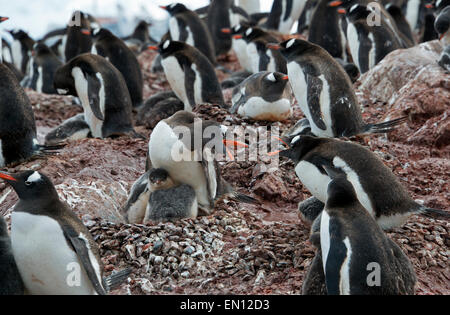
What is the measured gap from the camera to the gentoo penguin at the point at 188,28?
→ 11609 millimetres

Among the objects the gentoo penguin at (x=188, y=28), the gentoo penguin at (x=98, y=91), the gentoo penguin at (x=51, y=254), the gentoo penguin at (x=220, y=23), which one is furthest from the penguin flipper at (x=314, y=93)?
the gentoo penguin at (x=220, y=23)

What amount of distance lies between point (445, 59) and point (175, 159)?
3959mm

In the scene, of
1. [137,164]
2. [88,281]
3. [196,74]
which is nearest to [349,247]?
[88,281]

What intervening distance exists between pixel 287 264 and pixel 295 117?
11.3ft

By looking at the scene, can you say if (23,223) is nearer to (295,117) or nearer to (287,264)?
(287,264)

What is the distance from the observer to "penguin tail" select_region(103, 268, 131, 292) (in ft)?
13.4

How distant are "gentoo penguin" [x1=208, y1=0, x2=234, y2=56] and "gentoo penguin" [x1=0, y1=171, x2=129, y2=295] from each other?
10176mm

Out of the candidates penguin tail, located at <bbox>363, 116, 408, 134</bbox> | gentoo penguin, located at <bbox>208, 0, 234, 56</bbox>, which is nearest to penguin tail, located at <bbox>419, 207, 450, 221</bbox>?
penguin tail, located at <bbox>363, 116, 408, 134</bbox>

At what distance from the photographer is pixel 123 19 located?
2077 cm

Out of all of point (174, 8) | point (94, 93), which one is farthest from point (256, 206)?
point (174, 8)

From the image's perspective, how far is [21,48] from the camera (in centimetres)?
1603

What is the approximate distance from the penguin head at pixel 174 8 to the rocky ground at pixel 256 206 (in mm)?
3694

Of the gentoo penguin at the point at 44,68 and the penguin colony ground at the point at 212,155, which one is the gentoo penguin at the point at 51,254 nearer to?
the penguin colony ground at the point at 212,155

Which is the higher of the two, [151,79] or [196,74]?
[196,74]
